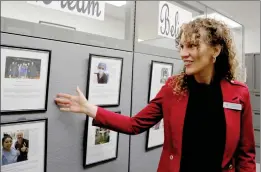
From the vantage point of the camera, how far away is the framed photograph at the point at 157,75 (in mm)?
1441

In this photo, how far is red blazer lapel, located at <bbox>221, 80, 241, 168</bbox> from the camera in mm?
1003

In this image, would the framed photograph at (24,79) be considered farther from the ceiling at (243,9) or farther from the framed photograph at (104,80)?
the ceiling at (243,9)

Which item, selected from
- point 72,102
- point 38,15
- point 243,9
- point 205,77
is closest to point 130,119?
point 72,102

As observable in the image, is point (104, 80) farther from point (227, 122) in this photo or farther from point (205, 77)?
point (227, 122)

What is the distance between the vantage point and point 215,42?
1.01 m

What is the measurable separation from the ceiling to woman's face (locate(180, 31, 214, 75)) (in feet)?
13.1

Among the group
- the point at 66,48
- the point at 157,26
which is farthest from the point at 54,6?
the point at 157,26

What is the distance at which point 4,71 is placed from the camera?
33.1 inches

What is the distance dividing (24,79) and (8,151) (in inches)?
10.1

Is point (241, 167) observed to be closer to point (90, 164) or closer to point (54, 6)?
point (90, 164)

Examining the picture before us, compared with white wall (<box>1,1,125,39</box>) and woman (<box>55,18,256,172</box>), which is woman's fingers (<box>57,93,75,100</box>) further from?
white wall (<box>1,1,125,39</box>)

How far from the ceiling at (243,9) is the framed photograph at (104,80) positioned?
Answer: 3.99m

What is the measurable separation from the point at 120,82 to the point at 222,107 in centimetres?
49

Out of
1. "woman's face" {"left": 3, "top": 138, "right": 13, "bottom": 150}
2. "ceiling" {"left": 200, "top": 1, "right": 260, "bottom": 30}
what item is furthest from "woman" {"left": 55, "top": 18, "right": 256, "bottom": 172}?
"ceiling" {"left": 200, "top": 1, "right": 260, "bottom": 30}
